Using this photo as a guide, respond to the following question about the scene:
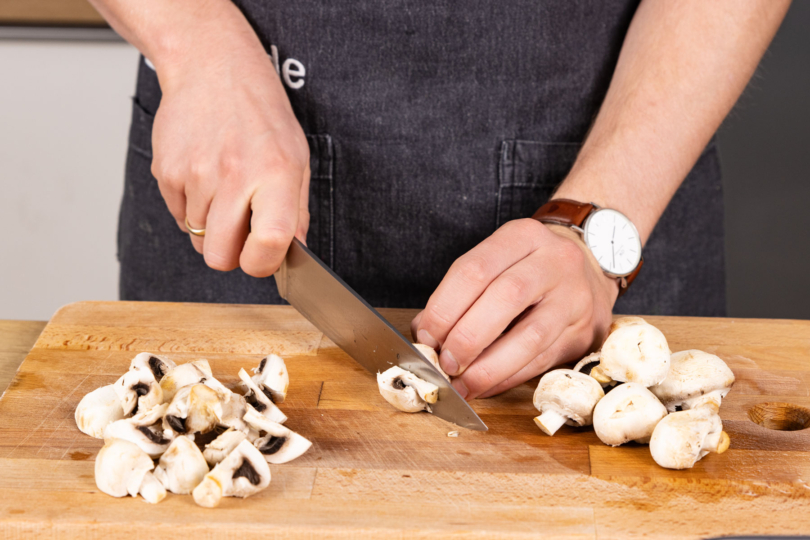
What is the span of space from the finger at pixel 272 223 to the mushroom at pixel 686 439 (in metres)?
0.50

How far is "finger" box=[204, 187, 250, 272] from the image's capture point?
0.96 metres

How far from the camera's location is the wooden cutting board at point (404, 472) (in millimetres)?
700

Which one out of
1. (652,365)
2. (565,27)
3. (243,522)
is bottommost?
(243,522)

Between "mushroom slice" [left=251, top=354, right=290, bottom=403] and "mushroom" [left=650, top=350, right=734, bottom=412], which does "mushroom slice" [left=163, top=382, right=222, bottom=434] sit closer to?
"mushroom slice" [left=251, top=354, right=290, bottom=403]

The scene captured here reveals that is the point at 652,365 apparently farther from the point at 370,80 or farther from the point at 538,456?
the point at 370,80

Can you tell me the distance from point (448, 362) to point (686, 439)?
28 cm

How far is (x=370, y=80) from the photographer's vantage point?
4.00 feet

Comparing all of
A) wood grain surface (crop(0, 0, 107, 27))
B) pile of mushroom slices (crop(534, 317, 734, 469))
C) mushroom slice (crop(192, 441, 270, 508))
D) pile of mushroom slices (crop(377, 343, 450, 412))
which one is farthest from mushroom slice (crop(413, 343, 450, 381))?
wood grain surface (crop(0, 0, 107, 27))

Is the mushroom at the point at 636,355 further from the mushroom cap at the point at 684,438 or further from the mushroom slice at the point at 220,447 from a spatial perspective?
the mushroom slice at the point at 220,447

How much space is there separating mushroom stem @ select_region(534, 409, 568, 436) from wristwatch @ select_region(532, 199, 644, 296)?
28 cm

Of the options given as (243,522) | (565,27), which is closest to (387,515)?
(243,522)

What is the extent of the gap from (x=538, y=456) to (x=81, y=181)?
2.02m

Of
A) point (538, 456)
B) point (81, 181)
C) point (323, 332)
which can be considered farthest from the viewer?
point (81, 181)

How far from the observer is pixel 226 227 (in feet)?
3.15
